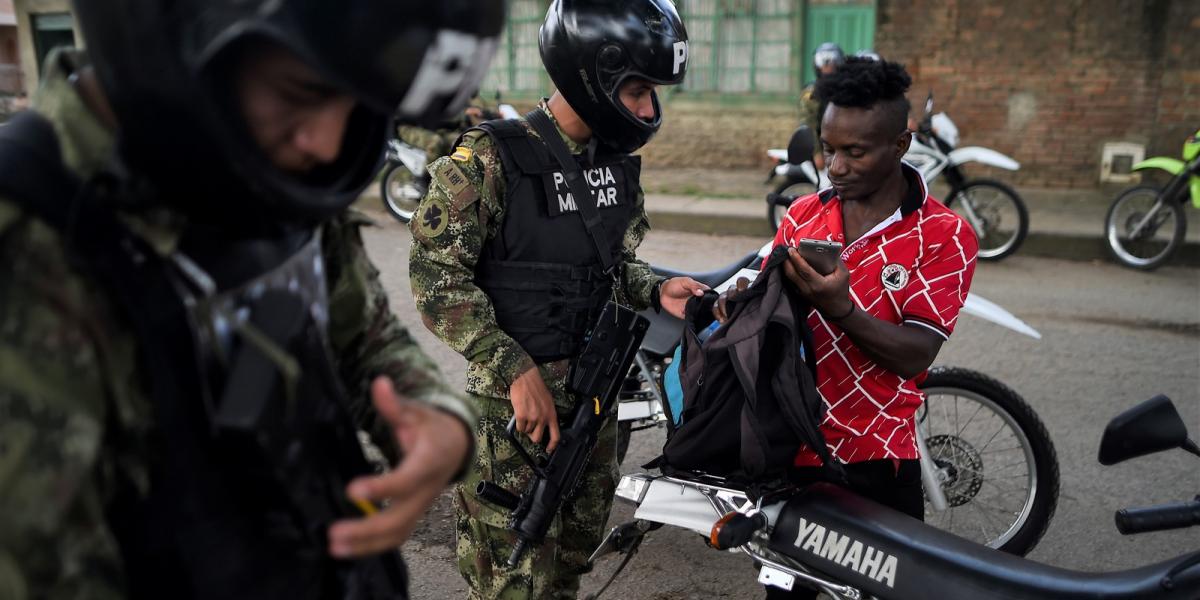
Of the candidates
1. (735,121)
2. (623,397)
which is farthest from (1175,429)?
(735,121)

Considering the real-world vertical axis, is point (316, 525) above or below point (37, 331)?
below

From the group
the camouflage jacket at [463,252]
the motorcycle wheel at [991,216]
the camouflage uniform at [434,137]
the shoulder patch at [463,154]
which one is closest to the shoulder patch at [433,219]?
the camouflage jacket at [463,252]

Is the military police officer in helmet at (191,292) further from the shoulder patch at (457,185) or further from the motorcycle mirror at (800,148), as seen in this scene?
the motorcycle mirror at (800,148)

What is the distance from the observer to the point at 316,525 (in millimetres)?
1152

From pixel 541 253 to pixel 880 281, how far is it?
0.82 meters

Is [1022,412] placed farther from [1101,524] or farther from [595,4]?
[595,4]

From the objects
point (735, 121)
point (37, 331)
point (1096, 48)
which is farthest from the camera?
point (735, 121)

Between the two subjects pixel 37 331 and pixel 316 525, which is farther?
pixel 316 525

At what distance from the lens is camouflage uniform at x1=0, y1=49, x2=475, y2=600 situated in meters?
0.89

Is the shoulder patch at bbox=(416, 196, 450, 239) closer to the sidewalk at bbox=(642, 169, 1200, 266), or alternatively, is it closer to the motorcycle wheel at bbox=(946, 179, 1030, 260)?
the motorcycle wheel at bbox=(946, 179, 1030, 260)

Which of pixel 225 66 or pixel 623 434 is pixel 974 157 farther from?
pixel 225 66

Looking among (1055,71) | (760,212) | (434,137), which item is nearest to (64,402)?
(434,137)

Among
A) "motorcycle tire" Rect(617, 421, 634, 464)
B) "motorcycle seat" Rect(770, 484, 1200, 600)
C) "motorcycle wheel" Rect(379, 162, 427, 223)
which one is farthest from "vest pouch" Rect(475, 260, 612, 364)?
"motorcycle wheel" Rect(379, 162, 427, 223)

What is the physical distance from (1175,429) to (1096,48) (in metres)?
9.18
